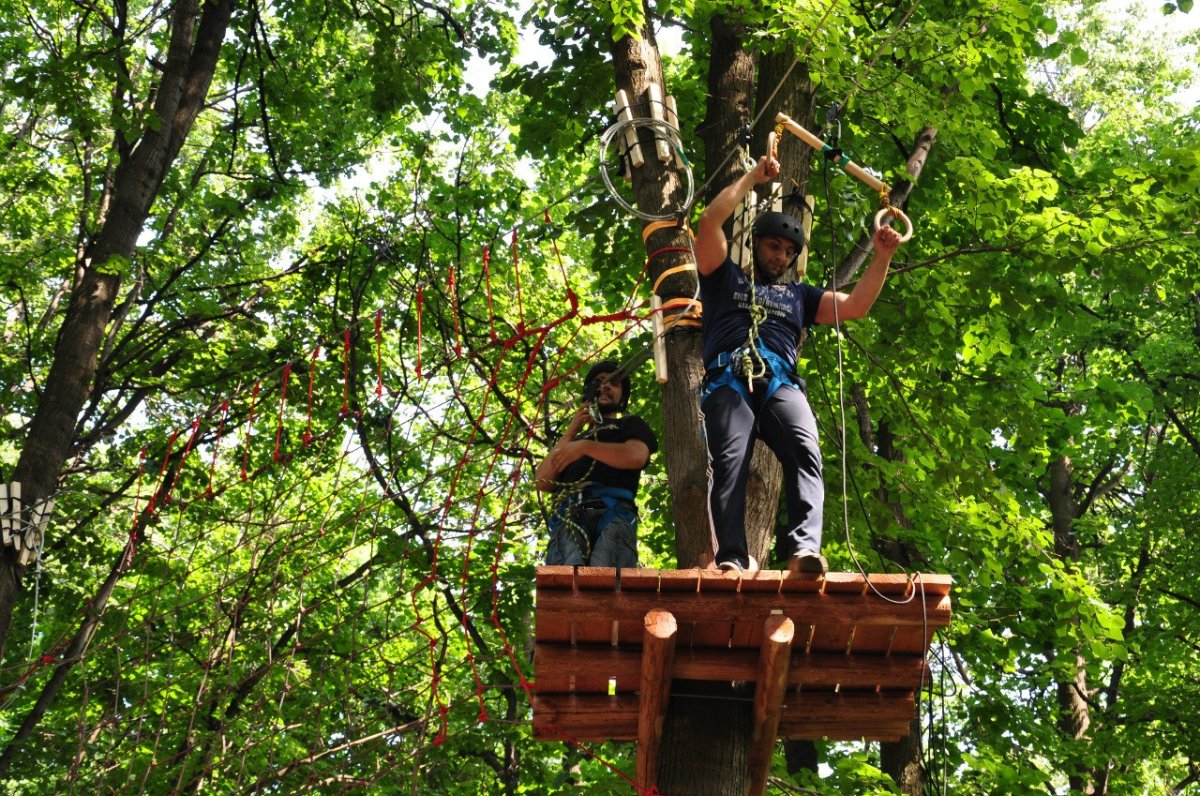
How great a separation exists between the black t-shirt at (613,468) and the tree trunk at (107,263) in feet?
11.2

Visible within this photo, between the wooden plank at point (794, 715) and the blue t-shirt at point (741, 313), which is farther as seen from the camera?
the blue t-shirt at point (741, 313)

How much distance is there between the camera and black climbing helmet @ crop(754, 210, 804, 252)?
4914mm

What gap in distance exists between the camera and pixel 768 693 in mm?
4285

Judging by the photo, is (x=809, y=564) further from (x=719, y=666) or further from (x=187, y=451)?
(x=187, y=451)

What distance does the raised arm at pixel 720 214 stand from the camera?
4613mm

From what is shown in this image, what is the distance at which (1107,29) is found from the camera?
19922mm

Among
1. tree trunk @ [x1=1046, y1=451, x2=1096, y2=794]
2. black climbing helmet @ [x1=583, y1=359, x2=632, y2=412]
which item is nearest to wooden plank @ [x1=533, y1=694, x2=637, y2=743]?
black climbing helmet @ [x1=583, y1=359, x2=632, y2=412]

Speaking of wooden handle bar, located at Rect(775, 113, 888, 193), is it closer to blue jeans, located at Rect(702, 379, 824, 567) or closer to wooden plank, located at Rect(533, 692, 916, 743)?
blue jeans, located at Rect(702, 379, 824, 567)

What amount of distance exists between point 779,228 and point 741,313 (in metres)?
0.40

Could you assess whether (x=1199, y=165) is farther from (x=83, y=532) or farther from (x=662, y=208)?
(x=83, y=532)

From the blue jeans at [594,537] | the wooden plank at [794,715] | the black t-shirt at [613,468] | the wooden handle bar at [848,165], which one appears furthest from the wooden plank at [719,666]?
the wooden handle bar at [848,165]

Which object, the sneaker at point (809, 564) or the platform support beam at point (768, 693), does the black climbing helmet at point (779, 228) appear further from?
the platform support beam at point (768, 693)

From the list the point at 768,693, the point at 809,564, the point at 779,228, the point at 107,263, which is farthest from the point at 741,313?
the point at 107,263

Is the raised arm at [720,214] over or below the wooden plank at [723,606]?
over
